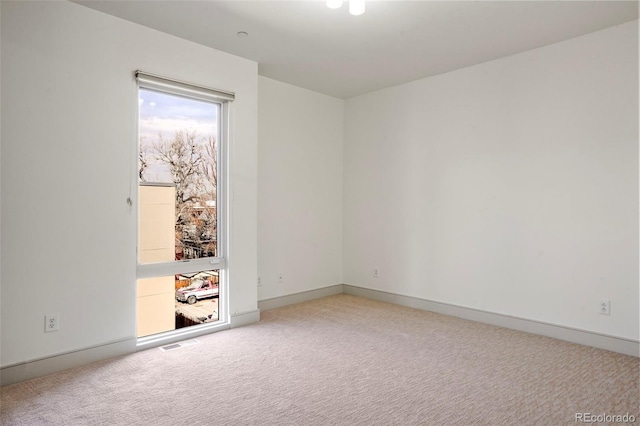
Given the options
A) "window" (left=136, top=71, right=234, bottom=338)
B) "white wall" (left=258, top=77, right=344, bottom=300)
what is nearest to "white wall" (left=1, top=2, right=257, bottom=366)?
"window" (left=136, top=71, right=234, bottom=338)

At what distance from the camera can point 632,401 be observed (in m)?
2.42

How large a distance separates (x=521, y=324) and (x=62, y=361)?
13.2ft

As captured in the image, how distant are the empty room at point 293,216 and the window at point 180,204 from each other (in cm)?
2

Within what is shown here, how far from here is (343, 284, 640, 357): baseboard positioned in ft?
10.8

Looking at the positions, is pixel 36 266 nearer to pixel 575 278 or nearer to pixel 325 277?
pixel 325 277

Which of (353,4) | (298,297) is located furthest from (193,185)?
(353,4)

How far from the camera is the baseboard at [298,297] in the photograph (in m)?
4.71

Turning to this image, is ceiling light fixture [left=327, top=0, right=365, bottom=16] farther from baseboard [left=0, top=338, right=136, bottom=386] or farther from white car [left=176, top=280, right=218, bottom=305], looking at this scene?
baseboard [left=0, top=338, right=136, bottom=386]

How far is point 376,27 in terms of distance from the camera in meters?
3.34

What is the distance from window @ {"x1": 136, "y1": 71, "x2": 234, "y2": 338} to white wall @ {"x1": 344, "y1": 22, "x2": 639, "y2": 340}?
85.5 inches

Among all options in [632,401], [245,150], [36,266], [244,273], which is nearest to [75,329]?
[36,266]

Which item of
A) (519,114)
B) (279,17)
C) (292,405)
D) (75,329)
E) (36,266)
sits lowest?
(292,405)

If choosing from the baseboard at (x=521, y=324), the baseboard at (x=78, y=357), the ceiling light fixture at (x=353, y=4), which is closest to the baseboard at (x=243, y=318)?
the baseboard at (x=78, y=357)

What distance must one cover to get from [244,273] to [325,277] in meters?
1.61
